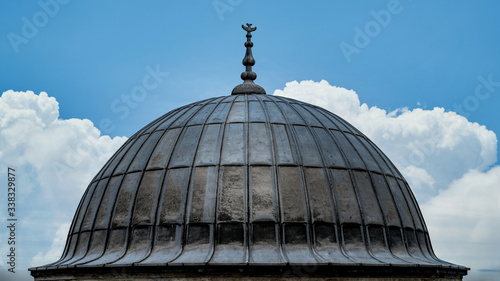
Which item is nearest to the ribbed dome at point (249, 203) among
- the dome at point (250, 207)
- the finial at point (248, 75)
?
the dome at point (250, 207)

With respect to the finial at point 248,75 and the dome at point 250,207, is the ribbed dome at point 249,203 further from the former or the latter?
the finial at point 248,75

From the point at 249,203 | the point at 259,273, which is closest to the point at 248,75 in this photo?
the point at 249,203

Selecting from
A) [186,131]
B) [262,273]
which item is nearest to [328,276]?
[262,273]

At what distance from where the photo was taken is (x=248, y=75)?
22000 mm

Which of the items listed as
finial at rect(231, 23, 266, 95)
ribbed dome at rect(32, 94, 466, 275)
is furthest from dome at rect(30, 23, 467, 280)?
A: finial at rect(231, 23, 266, 95)

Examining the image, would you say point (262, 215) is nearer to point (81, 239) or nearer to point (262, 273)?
point (262, 273)

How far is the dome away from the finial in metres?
2.39

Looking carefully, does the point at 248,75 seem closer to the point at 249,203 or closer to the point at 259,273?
the point at 249,203

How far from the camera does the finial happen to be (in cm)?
2122

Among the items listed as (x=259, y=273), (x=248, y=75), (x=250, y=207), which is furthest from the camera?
(x=248, y=75)

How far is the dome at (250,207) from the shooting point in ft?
49.0

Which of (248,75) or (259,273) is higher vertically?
(248,75)

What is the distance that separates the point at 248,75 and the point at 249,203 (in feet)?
25.3

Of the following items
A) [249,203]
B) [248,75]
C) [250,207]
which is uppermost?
[248,75]
